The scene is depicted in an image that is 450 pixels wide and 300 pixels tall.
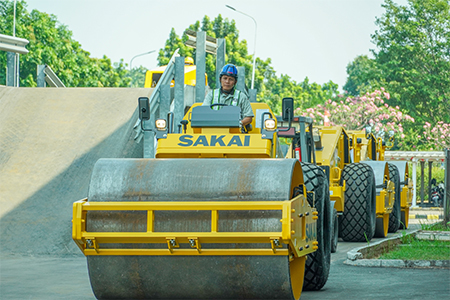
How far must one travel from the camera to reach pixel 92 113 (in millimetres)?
20844

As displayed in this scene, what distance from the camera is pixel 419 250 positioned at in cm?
1279

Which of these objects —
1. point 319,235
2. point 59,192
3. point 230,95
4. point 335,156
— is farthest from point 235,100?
point 59,192

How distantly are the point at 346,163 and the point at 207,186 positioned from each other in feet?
33.2

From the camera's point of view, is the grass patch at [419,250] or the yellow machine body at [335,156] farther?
the yellow machine body at [335,156]

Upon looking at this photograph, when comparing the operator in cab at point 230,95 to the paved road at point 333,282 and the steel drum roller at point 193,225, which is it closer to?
the steel drum roller at point 193,225

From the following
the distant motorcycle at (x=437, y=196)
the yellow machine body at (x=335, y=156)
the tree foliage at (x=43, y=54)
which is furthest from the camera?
the tree foliage at (x=43, y=54)

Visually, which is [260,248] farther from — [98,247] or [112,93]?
[112,93]

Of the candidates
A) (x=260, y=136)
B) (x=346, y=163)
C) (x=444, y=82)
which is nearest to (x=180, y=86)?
(x=346, y=163)

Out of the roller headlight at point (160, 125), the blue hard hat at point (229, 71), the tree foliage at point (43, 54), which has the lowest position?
the roller headlight at point (160, 125)

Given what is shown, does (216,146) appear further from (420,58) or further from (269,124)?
(420,58)

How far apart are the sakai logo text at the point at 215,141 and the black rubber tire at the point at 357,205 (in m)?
7.07

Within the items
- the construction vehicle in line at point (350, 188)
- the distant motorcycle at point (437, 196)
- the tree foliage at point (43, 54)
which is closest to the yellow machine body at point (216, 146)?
the construction vehicle in line at point (350, 188)

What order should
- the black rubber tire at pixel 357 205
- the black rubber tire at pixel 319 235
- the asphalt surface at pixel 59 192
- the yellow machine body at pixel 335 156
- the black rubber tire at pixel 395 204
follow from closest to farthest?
the black rubber tire at pixel 319 235 < the asphalt surface at pixel 59 192 < the yellow machine body at pixel 335 156 < the black rubber tire at pixel 357 205 < the black rubber tire at pixel 395 204

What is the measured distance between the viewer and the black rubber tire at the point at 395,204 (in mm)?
18062
